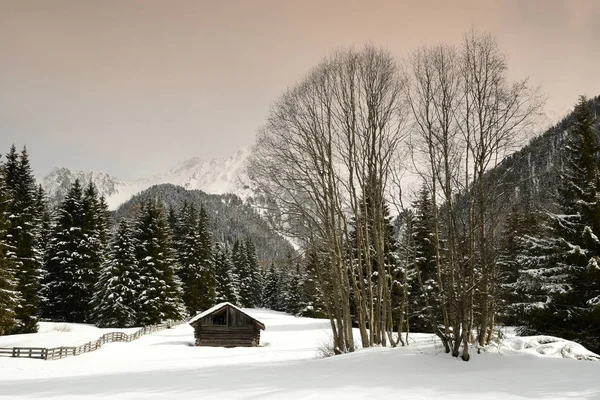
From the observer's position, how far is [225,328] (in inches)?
1470

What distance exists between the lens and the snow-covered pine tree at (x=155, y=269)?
42531mm

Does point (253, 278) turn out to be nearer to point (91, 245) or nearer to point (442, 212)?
point (91, 245)

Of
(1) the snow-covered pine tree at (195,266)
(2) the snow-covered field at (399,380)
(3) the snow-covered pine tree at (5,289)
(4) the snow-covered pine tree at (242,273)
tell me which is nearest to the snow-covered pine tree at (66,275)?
(1) the snow-covered pine tree at (195,266)

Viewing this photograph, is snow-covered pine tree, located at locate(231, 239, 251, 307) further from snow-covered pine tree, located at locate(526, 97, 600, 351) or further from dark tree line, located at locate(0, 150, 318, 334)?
snow-covered pine tree, located at locate(526, 97, 600, 351)

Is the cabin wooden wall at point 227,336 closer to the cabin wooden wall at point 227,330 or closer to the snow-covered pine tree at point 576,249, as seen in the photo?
the cabin wooden wall at point 227,330

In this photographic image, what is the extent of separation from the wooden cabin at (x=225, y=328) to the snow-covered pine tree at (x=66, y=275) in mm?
14280

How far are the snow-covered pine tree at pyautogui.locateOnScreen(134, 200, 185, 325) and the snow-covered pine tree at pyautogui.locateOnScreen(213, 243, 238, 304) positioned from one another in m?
16.5

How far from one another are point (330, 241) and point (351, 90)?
5820 mm

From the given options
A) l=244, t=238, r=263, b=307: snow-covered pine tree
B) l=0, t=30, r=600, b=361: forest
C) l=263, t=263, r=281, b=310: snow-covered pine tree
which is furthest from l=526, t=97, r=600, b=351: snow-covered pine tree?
l=263, t=263, r=281, b=310: snow-covered pine tree

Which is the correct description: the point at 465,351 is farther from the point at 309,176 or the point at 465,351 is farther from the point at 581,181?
the point at 581,181

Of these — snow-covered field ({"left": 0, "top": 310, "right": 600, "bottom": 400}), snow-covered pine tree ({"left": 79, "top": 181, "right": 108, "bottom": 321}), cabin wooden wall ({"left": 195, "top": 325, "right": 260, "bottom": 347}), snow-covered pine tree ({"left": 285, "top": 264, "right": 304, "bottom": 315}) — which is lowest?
cabin wooden wall ({"left": 195, "top": 325, "right": 260, "bottom": 347})

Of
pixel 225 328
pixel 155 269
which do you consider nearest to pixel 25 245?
pixel 155 269

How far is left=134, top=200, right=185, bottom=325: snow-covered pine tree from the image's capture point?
4253 cm

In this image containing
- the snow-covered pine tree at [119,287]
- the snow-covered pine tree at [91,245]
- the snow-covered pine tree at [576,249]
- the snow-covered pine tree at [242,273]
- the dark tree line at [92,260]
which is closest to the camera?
the snow-covered pine tree at [576,249]
